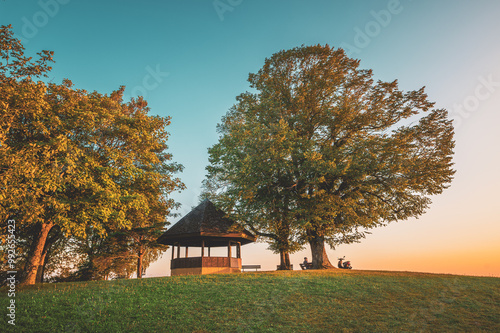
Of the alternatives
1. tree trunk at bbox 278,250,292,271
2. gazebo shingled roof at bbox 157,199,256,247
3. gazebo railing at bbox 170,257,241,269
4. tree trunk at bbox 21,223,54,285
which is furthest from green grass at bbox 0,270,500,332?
tree trunk at bbox 278,250,292,271

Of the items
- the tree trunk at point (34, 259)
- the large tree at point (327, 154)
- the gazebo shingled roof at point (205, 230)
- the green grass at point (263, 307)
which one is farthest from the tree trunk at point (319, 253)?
the tree trunk at point (34, 259)

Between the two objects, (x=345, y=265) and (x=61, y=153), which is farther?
(x=345, y=265)

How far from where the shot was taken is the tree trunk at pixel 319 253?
23.4 metres

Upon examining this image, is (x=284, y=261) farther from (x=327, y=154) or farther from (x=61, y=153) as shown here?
(x=61, y=153)

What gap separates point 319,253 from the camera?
23.7 metres

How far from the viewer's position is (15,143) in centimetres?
1689

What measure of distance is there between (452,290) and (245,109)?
66.4ft

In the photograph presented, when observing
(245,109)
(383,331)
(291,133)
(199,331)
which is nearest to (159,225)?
(245,109)

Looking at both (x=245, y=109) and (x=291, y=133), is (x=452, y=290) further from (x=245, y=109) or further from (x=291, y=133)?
(x=245, y=109)

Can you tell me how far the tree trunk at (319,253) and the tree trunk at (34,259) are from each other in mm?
19000

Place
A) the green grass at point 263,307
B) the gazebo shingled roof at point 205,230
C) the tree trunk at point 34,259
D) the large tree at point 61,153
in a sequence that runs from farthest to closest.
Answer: the gazebo shingled roof at point 205,230 → the tree trunk at point 34,259 → the large tree at point 61,153 → the green grass at point 263,307

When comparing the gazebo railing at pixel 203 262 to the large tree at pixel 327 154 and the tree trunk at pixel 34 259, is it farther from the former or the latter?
the tree trunk at pixel 34 259

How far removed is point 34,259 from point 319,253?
65.2 ft

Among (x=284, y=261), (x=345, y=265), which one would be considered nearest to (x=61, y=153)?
(x=284, y=261)
